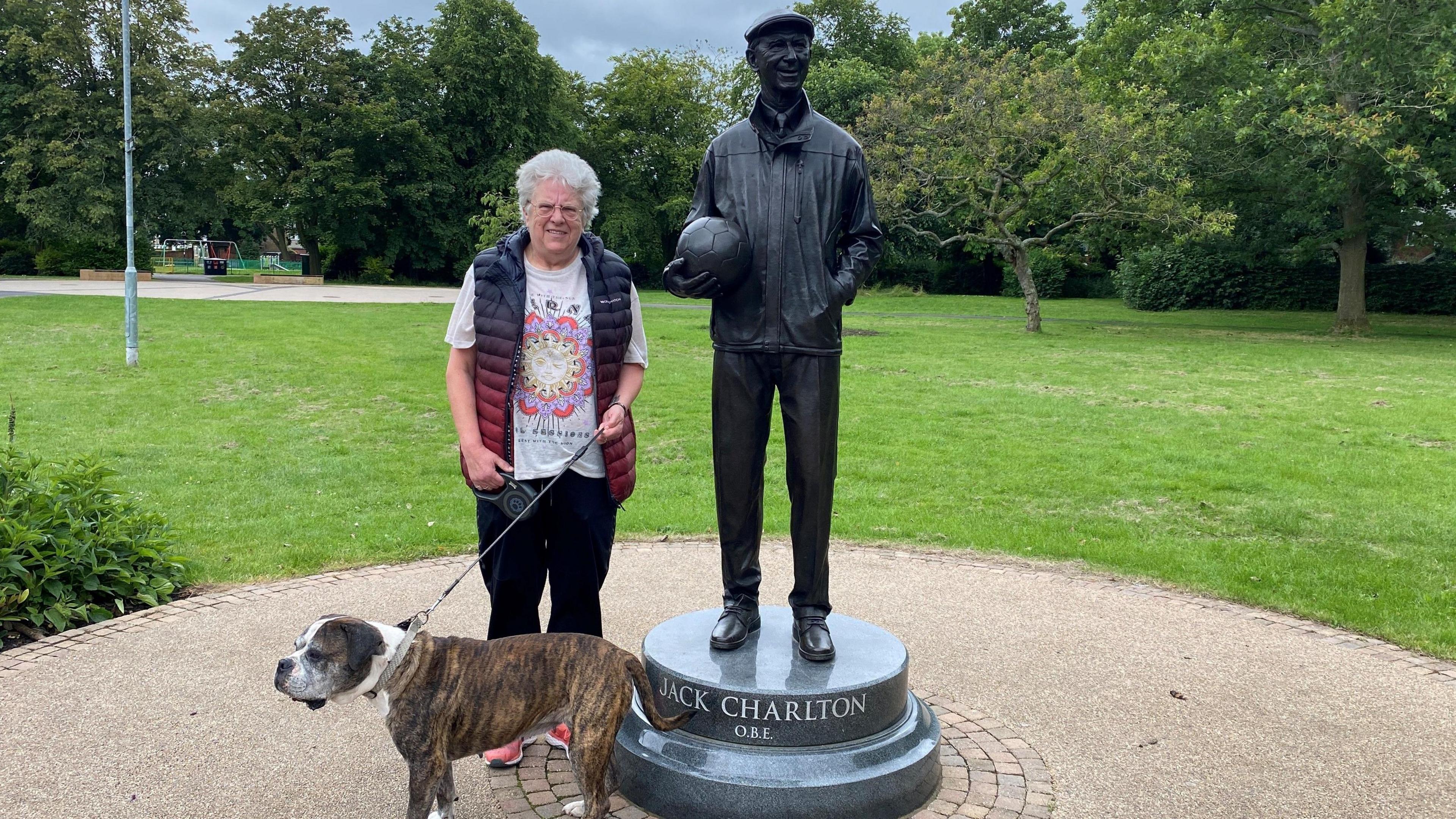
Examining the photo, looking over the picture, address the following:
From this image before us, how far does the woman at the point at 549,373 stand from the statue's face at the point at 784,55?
837mm

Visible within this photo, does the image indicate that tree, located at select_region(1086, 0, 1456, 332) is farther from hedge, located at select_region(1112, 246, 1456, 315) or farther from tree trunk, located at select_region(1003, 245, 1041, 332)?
hedge, located at select_region(1112, 246, 1456, 315)

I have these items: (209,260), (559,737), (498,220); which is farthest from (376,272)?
(559,737)

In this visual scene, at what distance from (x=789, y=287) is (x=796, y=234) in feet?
0.70

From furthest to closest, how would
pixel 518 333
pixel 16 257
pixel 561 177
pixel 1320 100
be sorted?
1. pixel 16 257
2. pixel 1320 100
3. pixel 518 333
4. pixel 561 177

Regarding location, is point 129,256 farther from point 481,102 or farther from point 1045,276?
point 1045,276

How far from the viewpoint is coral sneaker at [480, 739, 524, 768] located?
4254 mm

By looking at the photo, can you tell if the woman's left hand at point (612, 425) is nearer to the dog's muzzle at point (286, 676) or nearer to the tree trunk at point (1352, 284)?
the dog's muzzle at point (286, 676)

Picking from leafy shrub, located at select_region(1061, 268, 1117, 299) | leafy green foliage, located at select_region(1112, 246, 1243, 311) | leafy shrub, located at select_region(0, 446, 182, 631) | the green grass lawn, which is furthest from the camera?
leafy shrub, located at select_region(1061, 268, 1117, 299)

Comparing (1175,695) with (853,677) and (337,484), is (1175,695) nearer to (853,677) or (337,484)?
(853,677)

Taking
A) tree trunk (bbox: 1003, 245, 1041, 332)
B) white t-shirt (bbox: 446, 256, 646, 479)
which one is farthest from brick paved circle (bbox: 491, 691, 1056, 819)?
tree trunk (bbox: 1003, 245, 1041, 332)

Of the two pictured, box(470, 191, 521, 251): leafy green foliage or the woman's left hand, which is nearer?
the woman's left hand

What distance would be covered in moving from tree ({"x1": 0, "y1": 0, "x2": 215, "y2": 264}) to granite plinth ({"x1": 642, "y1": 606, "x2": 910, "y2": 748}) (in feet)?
139

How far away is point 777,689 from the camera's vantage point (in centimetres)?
397

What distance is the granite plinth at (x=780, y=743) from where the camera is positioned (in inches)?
152
